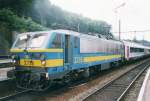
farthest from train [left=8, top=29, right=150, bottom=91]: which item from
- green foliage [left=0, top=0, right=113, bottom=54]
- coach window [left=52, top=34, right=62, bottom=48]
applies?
green foliage [left=0, top=0, right=113, bottom=54]

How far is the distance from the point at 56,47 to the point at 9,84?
11.9ft

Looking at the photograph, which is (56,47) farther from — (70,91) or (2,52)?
(2,52)

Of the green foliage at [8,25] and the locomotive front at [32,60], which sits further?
the green foliage at [8,25]

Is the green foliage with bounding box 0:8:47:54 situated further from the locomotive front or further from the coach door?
the locomotive front

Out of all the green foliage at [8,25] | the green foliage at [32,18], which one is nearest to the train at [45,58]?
the green foliage at [32,18]

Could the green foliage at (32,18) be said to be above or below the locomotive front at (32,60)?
above

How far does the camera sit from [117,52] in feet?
83.9

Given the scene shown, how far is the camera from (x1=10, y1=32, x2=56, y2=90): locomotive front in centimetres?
1152

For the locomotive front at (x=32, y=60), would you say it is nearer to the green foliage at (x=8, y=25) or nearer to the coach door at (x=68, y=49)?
the coach door at (x=68, y=49)

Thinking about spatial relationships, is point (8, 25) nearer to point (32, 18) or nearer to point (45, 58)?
point (32, 18)

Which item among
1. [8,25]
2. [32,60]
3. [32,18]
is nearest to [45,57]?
[32,60]

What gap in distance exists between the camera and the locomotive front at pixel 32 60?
37.8ft

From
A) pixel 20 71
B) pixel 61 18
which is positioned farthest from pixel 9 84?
pixel 61 18

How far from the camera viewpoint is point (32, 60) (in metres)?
11.9
